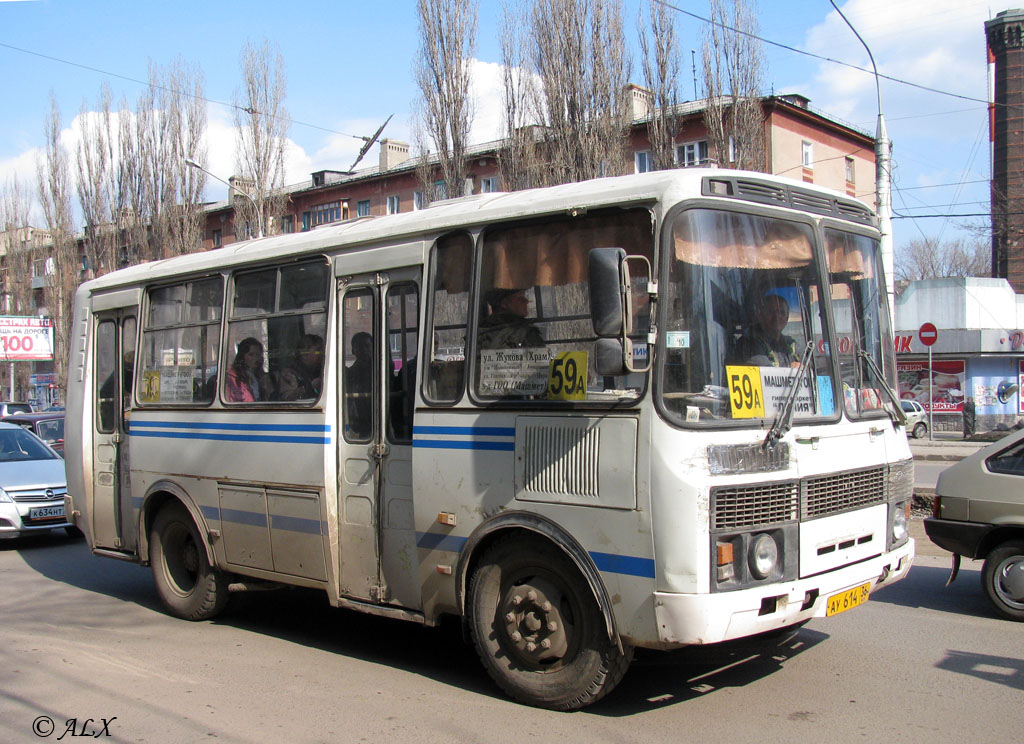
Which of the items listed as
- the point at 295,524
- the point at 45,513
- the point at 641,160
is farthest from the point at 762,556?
the point at 641,160

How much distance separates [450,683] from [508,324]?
7.85 ft

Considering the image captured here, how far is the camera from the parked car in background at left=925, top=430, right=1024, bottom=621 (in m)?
7.48

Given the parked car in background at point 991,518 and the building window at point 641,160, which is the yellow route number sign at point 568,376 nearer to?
the parked car in background at point 991,518

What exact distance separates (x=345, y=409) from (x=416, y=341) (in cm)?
87

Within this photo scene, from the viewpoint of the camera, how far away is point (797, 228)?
5605 mm

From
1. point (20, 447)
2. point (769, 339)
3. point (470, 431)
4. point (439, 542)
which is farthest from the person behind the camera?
point (20, 447)

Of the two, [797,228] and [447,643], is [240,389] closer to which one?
[447,643]

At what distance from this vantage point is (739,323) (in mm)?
5145

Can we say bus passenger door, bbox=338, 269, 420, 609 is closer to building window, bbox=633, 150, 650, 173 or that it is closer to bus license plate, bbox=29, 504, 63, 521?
bus license plate, bbox=29, 504, 63, 521

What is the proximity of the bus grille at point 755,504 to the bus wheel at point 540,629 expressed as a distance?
2.97 ft

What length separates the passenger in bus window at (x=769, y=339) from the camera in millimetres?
5168

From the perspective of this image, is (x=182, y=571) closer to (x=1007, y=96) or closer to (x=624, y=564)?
(x=624, y=564)

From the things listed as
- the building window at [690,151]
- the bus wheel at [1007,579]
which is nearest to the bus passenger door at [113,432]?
the bus wheel at [1007,579]

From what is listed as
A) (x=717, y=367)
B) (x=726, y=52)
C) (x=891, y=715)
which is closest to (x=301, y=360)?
(x=717, y=367)
